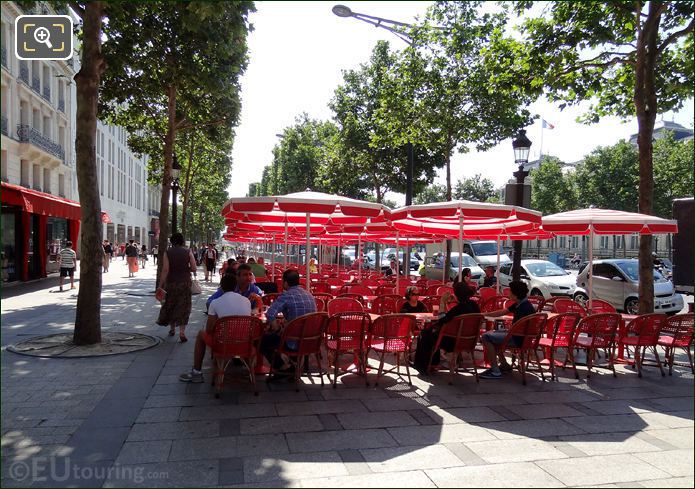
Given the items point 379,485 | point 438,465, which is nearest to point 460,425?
point 438,465

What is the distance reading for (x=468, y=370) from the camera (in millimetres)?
7242

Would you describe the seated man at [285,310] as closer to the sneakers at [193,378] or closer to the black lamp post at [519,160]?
the sneakers at [193,378]

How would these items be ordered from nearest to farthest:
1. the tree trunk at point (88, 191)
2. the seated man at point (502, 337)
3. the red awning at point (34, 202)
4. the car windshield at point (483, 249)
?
the seated man at point (502, 337) → the tree trunk at point (88, 191) → the red awning at point (34, 202) → the car windshield at point (483, 249)

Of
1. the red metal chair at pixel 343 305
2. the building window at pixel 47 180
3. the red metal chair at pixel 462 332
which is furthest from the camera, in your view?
the building window at pixel 47 180

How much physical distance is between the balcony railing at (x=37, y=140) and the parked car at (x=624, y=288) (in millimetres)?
25312

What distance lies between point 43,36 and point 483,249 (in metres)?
23.7

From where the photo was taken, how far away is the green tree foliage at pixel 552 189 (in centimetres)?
4956

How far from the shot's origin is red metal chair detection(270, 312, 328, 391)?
5.86 meters

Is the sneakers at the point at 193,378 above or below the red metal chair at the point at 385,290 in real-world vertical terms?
below

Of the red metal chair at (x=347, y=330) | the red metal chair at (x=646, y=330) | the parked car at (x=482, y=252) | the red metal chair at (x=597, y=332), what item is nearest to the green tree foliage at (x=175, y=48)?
the red metal chair at (x=347, y=330)

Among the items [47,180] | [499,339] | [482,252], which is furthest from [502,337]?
[47,180]

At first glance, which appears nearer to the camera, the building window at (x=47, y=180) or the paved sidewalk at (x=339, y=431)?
the paved sidewalk at (x=339, y=431)

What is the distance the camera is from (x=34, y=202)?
17.1m

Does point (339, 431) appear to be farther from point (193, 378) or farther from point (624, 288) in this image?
point (624, 288)
